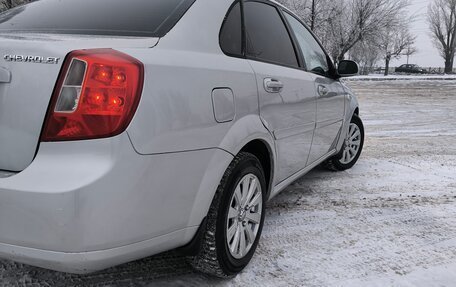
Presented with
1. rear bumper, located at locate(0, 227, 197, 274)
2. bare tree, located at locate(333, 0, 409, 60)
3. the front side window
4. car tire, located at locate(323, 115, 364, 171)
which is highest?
bare tree, located at locate(333, 0, 409, 60)

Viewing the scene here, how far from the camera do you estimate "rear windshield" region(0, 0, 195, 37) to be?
2097 millimetres

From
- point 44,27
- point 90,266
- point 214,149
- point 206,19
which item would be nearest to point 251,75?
point 206,19

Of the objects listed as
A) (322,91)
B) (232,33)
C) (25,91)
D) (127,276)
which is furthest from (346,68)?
(25,91)

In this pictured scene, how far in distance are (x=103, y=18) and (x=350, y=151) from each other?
3505 millimetres

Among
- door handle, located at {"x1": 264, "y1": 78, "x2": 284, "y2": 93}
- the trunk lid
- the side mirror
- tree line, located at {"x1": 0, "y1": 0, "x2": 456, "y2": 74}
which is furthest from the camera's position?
tree line, located at {"x1": 0, "y1": 0, "x2": 456, "y2": 74}

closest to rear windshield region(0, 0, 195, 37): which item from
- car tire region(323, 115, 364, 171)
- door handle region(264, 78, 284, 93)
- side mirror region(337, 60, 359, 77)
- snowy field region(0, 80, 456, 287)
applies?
door handle region(264, 78, 284, 93)

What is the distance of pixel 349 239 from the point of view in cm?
304

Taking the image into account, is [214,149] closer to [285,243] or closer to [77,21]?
[77,21]

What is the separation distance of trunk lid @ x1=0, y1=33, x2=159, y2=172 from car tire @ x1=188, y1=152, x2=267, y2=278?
91 cm

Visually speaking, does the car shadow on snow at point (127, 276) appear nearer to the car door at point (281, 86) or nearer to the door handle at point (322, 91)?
the car door at point (281, 86)

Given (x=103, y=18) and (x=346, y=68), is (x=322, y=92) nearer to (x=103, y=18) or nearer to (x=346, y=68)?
(x=346, y=68)

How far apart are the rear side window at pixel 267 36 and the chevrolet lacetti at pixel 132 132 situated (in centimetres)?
4

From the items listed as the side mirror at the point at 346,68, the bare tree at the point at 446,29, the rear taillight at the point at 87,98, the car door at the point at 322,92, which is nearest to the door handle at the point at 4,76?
the rear taillight at the point at 87,98

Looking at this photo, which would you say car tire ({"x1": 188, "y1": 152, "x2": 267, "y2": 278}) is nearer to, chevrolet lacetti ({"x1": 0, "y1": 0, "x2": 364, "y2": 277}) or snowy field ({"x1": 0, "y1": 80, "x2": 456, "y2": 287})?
chevrolet lacetti ({"x1": 0, "y1": 0, "x2": 364, "y2": 277})
